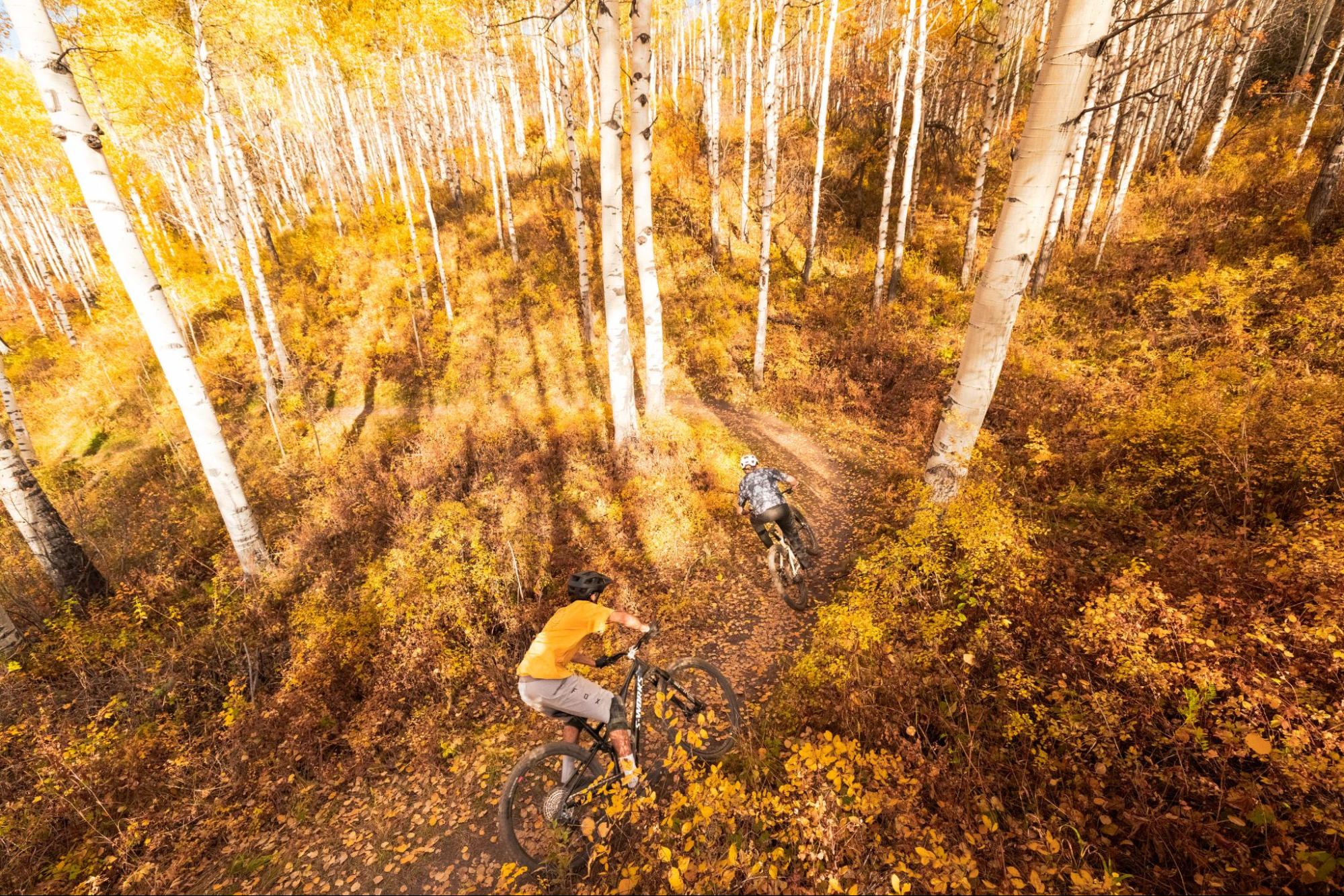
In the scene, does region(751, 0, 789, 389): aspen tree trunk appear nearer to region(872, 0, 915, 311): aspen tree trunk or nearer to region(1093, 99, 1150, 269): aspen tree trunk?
region(872, 0, 915, 311): aspen tree trunk

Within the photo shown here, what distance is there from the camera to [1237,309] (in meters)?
9.56

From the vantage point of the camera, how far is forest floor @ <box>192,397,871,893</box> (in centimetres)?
437

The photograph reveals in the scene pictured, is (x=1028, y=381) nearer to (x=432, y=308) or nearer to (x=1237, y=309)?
(x=1237, y=309)

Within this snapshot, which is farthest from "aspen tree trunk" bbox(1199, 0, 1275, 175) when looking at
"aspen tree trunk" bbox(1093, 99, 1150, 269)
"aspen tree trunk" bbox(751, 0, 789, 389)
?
"aspen tree trunk" bbox(751, 0, 789, 389)

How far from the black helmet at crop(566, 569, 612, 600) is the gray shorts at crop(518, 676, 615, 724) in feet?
2.48

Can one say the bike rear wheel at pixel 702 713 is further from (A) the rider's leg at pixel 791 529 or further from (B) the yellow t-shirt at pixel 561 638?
(A) the rider's leg at pixel 791 529

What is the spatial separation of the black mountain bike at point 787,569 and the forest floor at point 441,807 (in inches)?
7.1

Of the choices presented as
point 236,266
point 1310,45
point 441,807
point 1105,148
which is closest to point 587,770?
point 441,807

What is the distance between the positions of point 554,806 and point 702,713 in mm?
1586

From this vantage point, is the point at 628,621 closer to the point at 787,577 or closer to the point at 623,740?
the point at 623,740

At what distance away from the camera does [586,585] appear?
4.40 m

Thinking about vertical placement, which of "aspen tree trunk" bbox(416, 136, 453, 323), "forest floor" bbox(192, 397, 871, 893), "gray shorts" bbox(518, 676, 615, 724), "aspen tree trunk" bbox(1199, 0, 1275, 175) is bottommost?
"forest floor" bbox(192, 397, 871, 893)

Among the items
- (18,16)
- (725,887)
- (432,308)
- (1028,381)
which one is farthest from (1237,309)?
(432,308)

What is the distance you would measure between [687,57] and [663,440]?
40853mm
